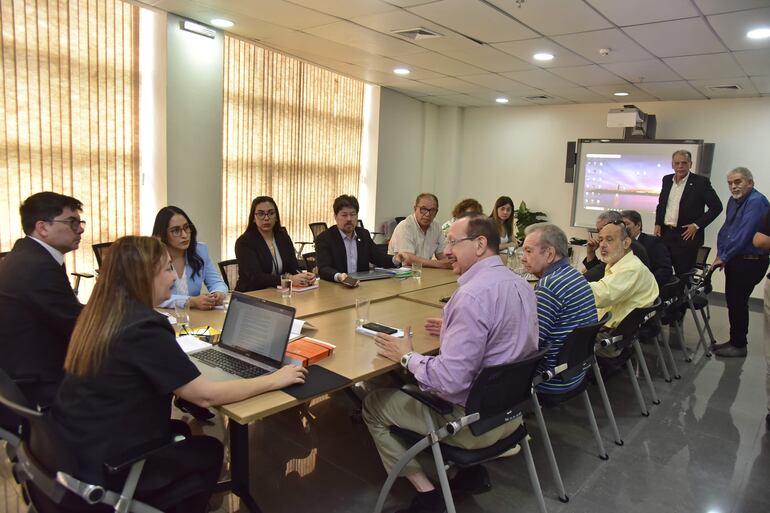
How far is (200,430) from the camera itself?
3.04 meters

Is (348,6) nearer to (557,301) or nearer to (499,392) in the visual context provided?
(557,301)

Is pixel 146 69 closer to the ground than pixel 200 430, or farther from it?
farther from it

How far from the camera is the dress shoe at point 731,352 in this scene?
195 inches

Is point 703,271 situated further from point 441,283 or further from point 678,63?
point 441,283

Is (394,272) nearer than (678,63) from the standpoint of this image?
Yes


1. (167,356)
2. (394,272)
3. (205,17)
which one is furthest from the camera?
(205,17)

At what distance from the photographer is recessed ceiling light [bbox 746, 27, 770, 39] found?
13.4ft

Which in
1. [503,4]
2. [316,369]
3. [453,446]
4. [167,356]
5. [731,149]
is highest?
[503,4]

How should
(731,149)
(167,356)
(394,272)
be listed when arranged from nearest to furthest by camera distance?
(167,356) → (394,272) → (731,149)

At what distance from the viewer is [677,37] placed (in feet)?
14.6

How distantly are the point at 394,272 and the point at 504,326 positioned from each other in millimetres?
2238

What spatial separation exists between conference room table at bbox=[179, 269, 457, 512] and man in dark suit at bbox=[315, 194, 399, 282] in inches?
12.9

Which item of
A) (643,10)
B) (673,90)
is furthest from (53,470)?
(673,90)

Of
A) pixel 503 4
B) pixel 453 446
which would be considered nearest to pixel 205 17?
pixel 503 4
